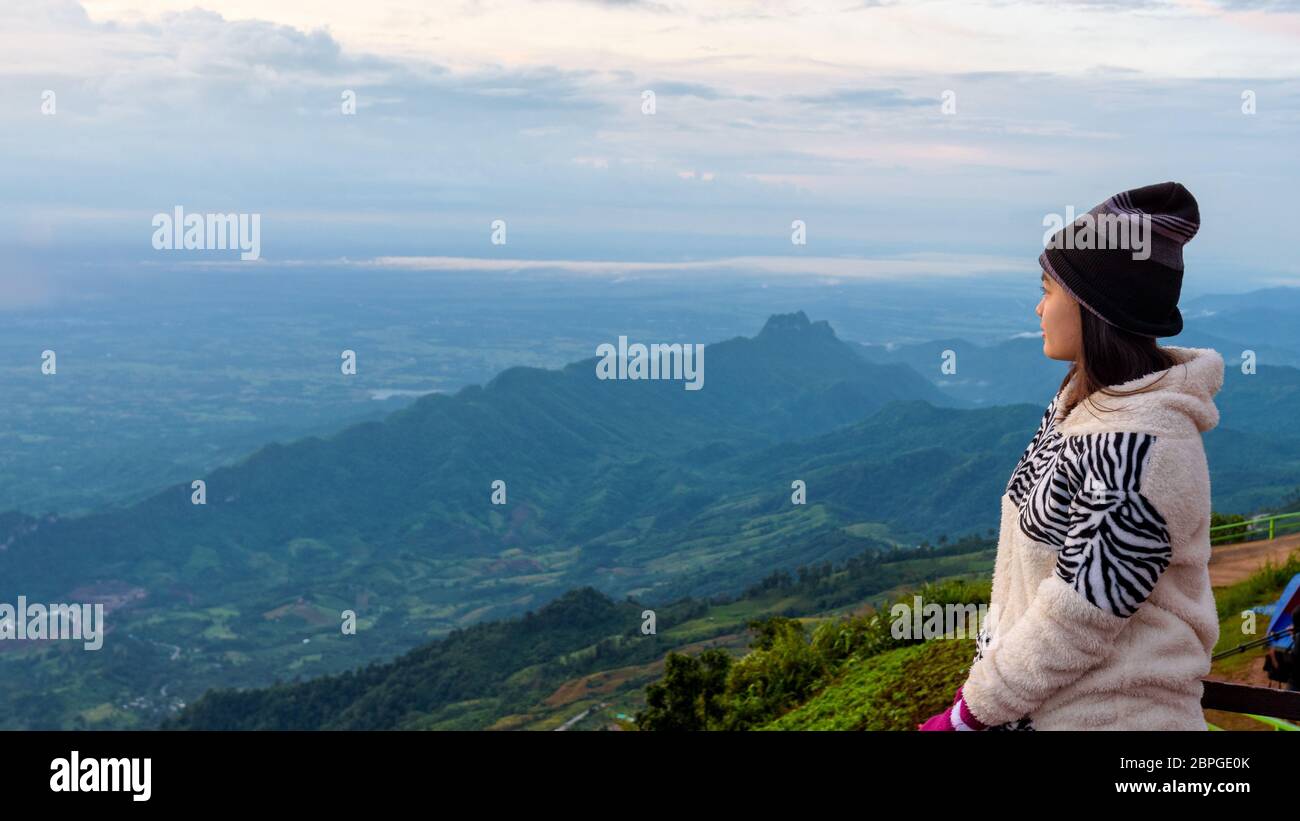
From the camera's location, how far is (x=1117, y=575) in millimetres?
3129

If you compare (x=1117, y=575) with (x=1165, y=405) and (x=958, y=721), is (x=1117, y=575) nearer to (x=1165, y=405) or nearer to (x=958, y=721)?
(x=1165, y=405)

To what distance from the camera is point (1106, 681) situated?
327cm

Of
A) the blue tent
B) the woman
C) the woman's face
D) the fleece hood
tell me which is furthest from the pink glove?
the blue tent

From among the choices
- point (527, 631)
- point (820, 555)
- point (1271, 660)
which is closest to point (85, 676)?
point (527, 631)

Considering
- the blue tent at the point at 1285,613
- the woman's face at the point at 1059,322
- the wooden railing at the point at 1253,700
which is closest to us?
the woman's face at the point at 1059,322

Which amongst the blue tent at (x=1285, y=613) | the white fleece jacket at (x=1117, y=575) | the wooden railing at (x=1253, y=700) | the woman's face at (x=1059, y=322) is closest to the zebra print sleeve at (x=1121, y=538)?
the white fleece jacket at (x=1117, y=575)

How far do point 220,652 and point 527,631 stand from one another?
92.9 metres

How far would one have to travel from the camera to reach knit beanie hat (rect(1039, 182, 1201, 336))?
3328 mm

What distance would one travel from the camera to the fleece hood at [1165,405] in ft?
10.4

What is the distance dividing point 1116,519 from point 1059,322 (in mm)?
674

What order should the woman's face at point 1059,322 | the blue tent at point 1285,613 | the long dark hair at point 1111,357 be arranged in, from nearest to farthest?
the long dark hair at point 1111,357
the woman's face at point 1059,322
the blue tent at point 1285,613

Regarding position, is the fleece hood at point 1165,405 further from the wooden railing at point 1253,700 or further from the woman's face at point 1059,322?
the wooden railing at point 1253,700
